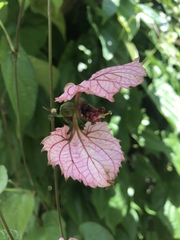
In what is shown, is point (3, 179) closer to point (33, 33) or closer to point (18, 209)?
point (18, 209)

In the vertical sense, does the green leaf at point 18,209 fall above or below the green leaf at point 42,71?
below

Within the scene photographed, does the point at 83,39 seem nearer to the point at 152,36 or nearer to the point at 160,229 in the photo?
the point at 152,36

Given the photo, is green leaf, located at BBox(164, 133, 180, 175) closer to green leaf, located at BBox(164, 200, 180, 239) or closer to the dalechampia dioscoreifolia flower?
green leaf, located at BBox(164, 200, 180, 239)

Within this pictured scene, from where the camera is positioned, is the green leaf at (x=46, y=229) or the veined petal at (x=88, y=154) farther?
the green leaf at (x=46, y=229)

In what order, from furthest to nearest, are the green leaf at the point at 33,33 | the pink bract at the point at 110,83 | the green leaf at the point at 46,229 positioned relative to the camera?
the green leaf at the point at 33,33 < the green leaf at the point at 46,229 < the pink bract at the point at 110,83

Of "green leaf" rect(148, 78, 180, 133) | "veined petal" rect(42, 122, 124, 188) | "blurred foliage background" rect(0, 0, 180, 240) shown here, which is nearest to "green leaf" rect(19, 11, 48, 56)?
"blurred foliage background" rect(0, 0, 180, 240)

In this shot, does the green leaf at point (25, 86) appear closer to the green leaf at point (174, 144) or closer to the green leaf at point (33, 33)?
the green leaf at point (33, 33)

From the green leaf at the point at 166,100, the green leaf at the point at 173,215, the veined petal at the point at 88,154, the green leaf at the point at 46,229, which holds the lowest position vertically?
the green leaf at the point at 173,215

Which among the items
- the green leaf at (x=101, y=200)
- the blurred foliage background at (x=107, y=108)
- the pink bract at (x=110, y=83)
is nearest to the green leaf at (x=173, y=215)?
the blurred foliage background at (x=107, y=108)

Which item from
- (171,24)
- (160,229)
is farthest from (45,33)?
(160,229)
